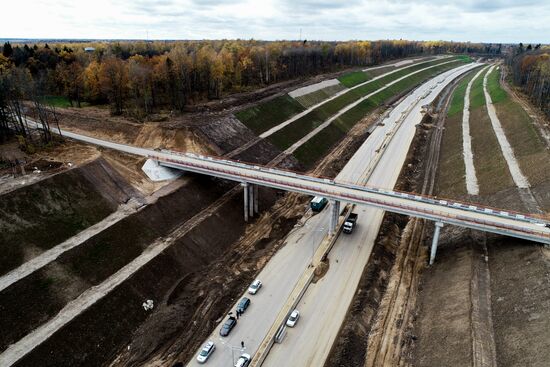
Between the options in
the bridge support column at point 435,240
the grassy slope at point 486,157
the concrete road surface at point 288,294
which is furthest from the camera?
the grassy slope at point 486,157

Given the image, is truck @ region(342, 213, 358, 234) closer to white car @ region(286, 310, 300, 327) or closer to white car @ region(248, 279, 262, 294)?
white car @ region(248, 279, 262, 294)

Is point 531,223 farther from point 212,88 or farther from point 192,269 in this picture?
point 212,88

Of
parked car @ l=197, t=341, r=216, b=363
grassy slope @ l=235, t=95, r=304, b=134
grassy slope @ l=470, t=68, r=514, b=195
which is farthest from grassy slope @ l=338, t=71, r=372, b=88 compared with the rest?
parked car @ l=197, t=341, r=216, b=363

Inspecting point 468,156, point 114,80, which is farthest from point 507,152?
point 114,80

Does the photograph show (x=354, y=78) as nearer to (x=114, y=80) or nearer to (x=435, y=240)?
(x=114, y=80)

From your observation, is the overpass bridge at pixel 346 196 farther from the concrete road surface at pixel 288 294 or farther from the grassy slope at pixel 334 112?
the grassy slope at pixel 334 112

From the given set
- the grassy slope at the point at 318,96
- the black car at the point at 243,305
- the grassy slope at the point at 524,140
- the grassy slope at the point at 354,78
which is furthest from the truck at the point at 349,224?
the grassy slope at the point at 354,78
